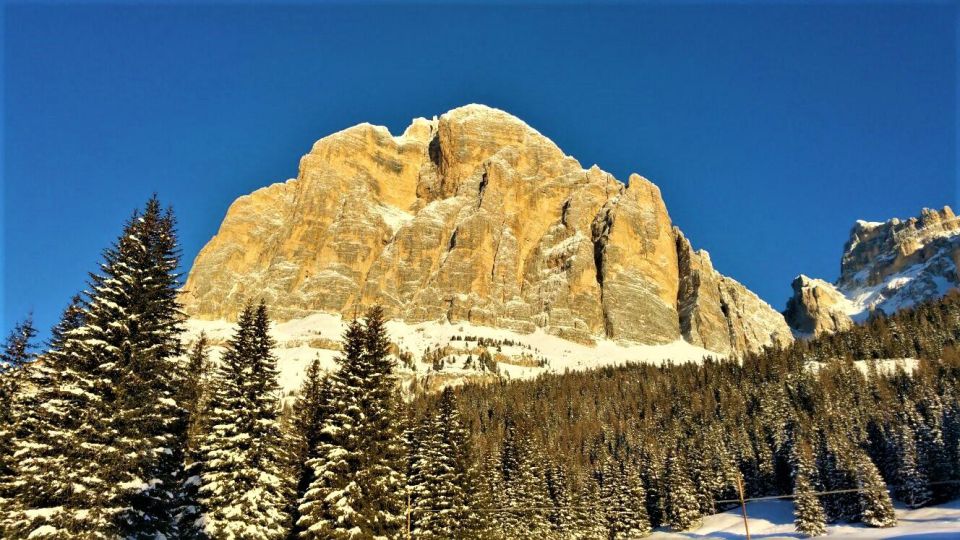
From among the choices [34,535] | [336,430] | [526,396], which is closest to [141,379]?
[34,535]

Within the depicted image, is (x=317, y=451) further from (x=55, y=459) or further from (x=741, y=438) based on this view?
(x=741, y=438)

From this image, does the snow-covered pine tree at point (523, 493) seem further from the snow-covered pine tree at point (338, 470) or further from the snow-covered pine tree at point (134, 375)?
the snow-covered pine tree at point (134, 375)

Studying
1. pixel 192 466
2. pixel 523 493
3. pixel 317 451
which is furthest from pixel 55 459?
pixel 523 493

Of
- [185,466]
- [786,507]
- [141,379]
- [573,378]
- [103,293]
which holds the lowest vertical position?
[786,507]

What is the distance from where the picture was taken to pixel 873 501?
63.9 meters

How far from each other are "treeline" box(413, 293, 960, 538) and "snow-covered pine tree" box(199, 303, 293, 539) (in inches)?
1005

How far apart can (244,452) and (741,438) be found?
81.3 metres

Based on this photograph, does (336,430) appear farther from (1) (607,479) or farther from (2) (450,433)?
(1) (607,479)

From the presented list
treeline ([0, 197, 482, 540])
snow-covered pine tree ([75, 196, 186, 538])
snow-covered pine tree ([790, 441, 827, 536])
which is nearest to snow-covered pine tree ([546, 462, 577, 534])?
snow-covered pine tree ([790, 441, 827, 536])

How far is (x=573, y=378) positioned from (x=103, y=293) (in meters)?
154

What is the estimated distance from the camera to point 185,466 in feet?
106

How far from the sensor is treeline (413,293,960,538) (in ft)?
223

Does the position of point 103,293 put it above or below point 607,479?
above

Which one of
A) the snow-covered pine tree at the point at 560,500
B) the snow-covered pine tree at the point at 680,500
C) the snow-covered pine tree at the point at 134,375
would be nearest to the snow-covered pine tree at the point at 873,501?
the snow-covered pine tree at the point at 680,500
